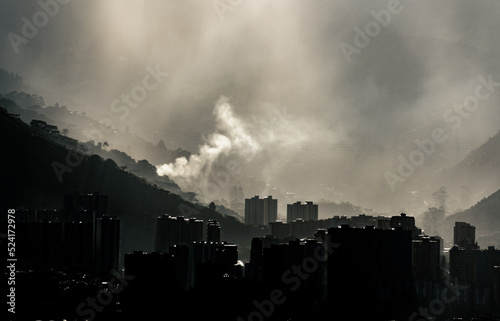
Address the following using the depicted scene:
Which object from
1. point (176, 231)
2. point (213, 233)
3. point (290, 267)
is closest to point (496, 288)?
point (290, 267)

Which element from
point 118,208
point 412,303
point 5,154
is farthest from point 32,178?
point 412,303

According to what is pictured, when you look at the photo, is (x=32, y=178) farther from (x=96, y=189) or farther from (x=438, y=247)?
(x=438, y=247)

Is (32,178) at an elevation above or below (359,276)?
above

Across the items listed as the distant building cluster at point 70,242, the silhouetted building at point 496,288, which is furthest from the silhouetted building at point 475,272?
the distant building cluster at point 70,242

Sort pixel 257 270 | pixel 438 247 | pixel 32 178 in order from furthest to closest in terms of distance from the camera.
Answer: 1. pixel 32 178
2. pixel 438 247
3. pixel 257 270

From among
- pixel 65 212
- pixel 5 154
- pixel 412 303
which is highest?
pixel 5 154
